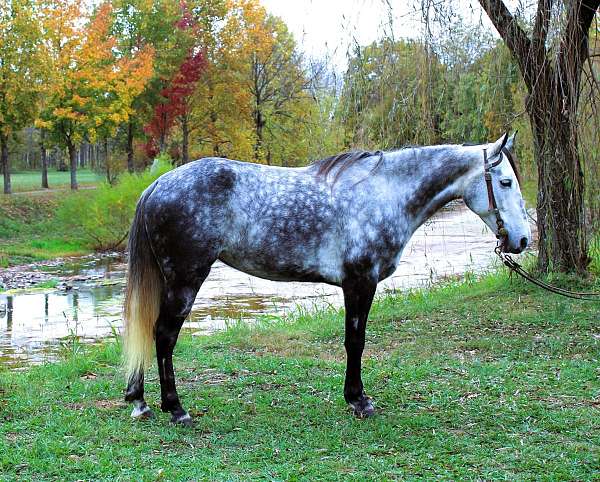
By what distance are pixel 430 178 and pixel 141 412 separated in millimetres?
2447

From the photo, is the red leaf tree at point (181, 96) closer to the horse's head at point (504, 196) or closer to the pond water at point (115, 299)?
the pond water at point (115, 299)

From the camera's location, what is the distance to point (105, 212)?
73.4 feet

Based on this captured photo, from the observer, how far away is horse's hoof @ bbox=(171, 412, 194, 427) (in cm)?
454

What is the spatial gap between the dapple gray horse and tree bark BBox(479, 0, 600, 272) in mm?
2717

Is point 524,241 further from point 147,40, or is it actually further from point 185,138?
point 147,40

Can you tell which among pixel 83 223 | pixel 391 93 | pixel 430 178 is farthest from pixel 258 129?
pixel 430 178

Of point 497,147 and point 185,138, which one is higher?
point 185,138

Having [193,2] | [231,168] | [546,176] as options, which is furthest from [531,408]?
[193,2]

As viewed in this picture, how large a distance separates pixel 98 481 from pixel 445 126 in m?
6.23

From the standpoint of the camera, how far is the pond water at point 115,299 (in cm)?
998

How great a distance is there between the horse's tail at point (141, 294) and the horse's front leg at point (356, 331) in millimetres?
1241

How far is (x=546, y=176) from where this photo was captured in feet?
25.2

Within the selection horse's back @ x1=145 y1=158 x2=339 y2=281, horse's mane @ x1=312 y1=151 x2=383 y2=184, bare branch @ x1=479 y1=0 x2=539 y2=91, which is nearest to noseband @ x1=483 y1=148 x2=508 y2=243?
horse's mane @ x1=312 y1=151 x2=383 y2=184

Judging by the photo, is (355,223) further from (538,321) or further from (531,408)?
(538,321)
